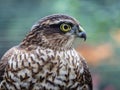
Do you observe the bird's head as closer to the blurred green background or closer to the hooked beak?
the hooked beak

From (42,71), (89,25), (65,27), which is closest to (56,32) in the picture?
(65,27)

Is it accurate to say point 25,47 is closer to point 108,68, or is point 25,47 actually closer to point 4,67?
point 4,67

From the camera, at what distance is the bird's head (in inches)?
212

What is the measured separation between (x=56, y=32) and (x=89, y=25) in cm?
112

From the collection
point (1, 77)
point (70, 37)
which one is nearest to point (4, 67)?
point (1, 77)

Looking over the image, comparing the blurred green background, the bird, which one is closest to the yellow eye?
the bird

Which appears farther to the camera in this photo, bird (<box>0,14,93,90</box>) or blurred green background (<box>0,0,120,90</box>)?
blurred green background (<box>0,0,120,90</box>)

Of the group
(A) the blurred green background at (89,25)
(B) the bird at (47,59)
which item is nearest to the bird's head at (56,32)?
(B) the bird at (47,59)

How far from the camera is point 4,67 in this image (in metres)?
5.51

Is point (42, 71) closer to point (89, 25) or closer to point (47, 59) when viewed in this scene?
point (47, 59)

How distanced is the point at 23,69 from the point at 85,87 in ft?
1.29

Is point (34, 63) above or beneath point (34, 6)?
beneath

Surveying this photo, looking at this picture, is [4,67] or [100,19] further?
[100,19]

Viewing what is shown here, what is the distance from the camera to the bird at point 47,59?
5.41 meters
